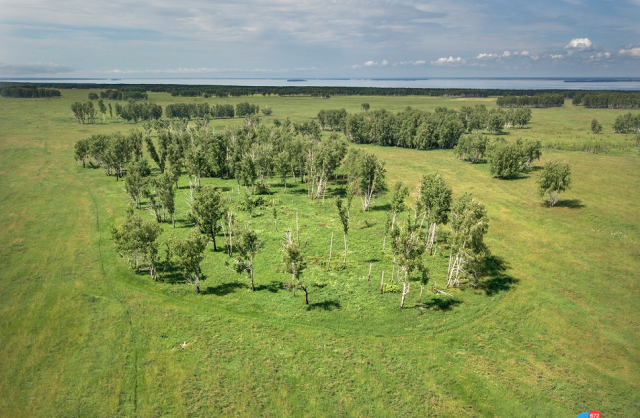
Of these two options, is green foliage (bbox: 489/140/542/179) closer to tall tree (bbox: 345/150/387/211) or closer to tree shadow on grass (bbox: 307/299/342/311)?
tall tree (bbox: 345/150/387/211)

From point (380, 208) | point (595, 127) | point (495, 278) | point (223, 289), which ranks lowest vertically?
point (223, 289)

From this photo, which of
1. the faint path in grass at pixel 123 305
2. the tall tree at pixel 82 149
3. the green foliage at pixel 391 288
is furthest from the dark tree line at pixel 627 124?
the tall tree at pixel 82 149

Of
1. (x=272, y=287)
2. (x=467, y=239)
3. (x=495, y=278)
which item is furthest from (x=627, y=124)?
(x=272, y=287)

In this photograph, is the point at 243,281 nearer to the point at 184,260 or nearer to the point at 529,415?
the point at 184,260

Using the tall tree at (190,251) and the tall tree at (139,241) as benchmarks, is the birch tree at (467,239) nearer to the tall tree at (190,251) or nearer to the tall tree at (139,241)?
the tall tree at (190,251)

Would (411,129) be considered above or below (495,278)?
above

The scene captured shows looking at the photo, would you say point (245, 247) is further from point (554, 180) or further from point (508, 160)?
point (508, 160)

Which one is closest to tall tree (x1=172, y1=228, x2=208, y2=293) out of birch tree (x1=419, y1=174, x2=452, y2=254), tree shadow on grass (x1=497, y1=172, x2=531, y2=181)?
birch tree (x1=419, y1=174, x2=452, y2=254)

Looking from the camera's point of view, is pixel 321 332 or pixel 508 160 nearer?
pixel 321 332
